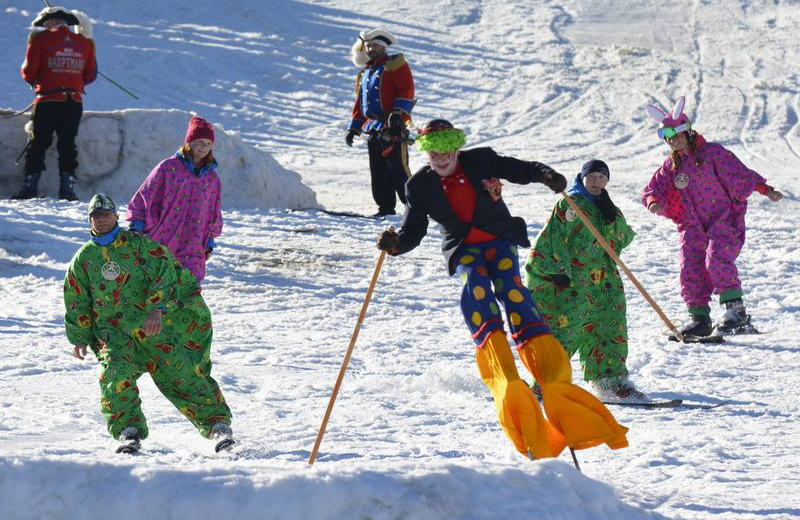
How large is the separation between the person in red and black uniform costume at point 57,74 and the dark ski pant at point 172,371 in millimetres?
6570

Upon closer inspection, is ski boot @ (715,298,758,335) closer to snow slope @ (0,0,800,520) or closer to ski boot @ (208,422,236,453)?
snow slope @ (0,0,800,520)

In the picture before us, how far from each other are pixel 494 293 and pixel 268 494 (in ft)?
6.44

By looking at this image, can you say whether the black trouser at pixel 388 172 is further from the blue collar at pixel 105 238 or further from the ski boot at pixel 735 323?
the blue collar at pixel 105 238

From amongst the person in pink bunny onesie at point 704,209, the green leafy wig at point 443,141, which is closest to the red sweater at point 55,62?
the person in pink bunny onesie at point 704,209

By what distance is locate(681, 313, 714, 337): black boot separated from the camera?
27.0 feet

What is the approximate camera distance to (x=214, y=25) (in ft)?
79.9

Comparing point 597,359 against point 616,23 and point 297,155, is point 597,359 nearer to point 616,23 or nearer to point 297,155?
point 297,155

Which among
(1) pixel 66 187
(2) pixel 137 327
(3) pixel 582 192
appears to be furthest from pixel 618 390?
(1) pixel 66 187

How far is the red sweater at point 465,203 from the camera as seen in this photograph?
207 inches

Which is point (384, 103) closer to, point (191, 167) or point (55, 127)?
point (55, 127)

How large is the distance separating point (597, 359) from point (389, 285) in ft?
11.6

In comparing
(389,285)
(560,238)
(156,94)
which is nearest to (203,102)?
Answer: (156,94)

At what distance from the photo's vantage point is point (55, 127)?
11.5 metres

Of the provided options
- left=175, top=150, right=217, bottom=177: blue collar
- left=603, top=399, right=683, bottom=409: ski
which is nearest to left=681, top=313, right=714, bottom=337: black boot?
left=603, top=399, right=683, bottom=409: ski
